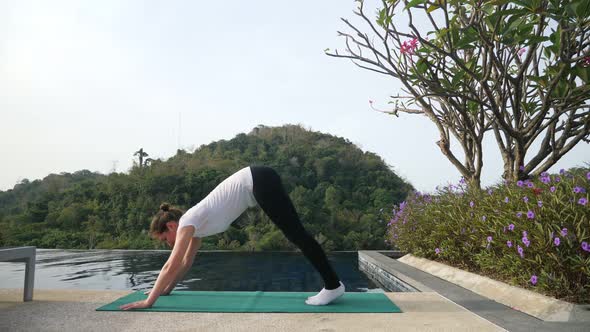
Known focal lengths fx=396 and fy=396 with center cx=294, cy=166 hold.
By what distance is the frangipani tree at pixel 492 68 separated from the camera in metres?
4.20

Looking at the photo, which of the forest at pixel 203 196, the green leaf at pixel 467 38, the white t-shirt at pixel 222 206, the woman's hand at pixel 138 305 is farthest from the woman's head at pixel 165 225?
the forest at pixel 203 196

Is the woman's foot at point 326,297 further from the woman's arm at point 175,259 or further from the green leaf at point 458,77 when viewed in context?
the green leaf at point 458,77

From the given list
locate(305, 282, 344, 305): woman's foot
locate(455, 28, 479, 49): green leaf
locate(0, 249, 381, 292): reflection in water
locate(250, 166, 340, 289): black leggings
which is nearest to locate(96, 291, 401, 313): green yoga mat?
locate(305, 282, 344, 305): woman's foot

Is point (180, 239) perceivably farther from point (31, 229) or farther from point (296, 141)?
point (296, 141)

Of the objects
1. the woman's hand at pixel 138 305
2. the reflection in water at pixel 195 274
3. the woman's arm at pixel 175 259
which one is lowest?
the reflection in water at pixel 195 274

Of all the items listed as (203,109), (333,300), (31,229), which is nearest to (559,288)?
(333,300)

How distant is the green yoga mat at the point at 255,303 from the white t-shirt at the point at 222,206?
0.55 meters

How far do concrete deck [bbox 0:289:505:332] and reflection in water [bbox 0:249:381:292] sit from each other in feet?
8.18

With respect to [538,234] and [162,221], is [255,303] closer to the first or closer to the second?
[162,221]

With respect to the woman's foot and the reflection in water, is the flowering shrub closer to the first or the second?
the woman's foot

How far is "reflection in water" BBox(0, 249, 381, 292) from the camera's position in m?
5.33

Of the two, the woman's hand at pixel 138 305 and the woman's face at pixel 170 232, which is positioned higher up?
the woman's face at pixel 170 232

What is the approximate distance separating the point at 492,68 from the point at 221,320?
16.5ft

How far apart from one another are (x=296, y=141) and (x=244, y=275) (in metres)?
20.4
